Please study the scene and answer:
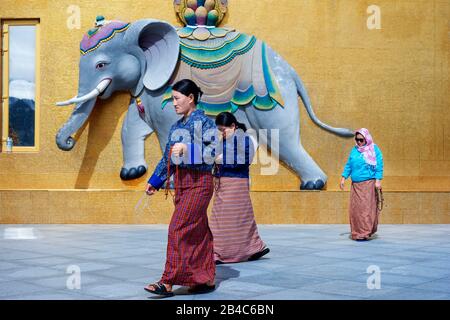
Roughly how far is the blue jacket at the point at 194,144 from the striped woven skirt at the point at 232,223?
155 cm

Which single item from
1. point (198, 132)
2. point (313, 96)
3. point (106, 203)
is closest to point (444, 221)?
point (313, 96)

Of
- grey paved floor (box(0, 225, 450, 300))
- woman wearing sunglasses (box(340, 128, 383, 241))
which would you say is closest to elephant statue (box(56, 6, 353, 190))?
grey paved floor (box(0, 225, 450, 300))

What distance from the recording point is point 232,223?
6.16m

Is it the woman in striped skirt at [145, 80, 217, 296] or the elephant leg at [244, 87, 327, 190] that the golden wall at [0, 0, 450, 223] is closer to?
the elephant leg at [244, 87, 327, 190]

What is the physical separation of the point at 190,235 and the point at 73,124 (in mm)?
5670

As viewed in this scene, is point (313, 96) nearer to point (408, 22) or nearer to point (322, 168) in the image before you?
point (322, 168)

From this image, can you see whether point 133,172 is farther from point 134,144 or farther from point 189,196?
point 189,196

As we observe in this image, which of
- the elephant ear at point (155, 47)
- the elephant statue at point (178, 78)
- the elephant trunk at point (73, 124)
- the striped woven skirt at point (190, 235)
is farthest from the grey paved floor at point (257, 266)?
the elephant ear at point (155, 47)

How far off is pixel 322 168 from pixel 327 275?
5.10 m

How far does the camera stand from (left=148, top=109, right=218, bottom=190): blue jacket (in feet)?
15.0

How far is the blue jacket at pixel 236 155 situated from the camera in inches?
236

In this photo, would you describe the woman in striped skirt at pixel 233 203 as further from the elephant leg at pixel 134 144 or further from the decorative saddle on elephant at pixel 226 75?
the elephant leg at pixel 134 144

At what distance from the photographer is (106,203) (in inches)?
389

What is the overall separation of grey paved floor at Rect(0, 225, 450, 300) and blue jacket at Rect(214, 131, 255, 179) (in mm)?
862
